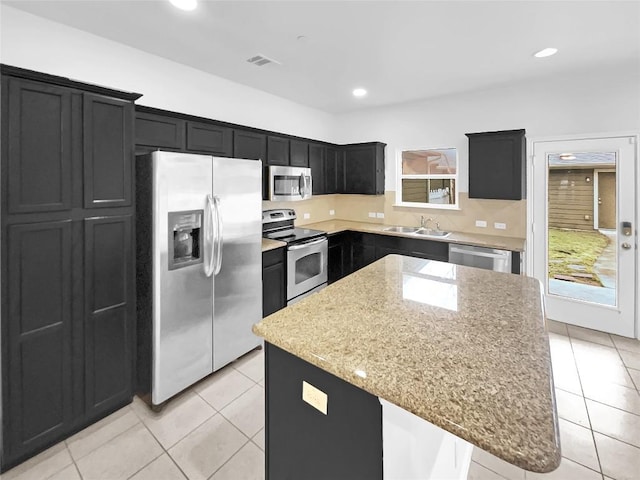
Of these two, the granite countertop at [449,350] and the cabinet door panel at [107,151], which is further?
the cabinet door panel at [107,151]

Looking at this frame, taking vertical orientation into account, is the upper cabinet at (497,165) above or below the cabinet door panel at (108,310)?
above

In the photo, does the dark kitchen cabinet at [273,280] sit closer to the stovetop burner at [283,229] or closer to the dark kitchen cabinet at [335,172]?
the stovetop burner at [283,229]

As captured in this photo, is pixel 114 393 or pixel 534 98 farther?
pixel 534 98

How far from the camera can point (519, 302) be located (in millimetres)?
1563

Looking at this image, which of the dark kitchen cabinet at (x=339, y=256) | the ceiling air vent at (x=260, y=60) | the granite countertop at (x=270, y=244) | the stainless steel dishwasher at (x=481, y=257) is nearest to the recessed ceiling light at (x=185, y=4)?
the ceiling air vent at (x=260, y=60)

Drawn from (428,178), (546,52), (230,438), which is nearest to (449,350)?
(230,438)

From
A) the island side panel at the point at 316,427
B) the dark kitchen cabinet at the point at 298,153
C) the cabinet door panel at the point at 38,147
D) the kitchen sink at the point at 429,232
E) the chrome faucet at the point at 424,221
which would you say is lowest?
the island side panel at the point at 316,427

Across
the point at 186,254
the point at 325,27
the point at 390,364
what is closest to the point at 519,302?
the point at 390,364

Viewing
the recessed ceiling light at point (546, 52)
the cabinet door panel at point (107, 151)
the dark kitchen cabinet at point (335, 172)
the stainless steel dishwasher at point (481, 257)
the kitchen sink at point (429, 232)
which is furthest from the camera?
the dark kitchen cabinet at point (335, 172)

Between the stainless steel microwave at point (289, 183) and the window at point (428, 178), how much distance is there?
5.17 ft

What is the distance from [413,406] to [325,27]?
8.78 feet

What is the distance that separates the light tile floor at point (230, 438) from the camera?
6.04 ft

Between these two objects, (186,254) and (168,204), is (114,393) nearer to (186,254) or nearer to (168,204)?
(186,254)

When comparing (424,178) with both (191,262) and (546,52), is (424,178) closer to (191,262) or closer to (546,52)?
(546,52)
